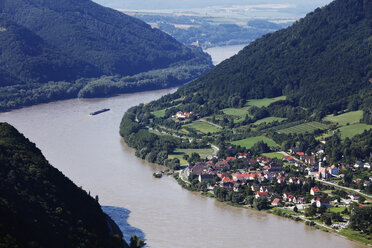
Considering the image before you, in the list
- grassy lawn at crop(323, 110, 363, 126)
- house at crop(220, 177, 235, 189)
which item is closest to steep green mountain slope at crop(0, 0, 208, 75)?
grassy lawn at crop(323, 110, 363, 126)

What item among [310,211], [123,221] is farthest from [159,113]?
[310,211]

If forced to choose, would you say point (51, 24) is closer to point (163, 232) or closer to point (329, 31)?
point (329, 31)

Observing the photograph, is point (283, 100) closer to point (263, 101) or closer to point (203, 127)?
point (263, 101)

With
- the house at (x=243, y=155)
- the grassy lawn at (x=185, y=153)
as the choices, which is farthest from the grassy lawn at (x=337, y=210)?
the grassy lawn at (x=185, y=153)

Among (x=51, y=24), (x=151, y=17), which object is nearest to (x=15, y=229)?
(x=51, y=24)

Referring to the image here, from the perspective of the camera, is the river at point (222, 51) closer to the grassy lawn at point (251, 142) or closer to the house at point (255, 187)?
the grassy lawn at point (251, 142)
